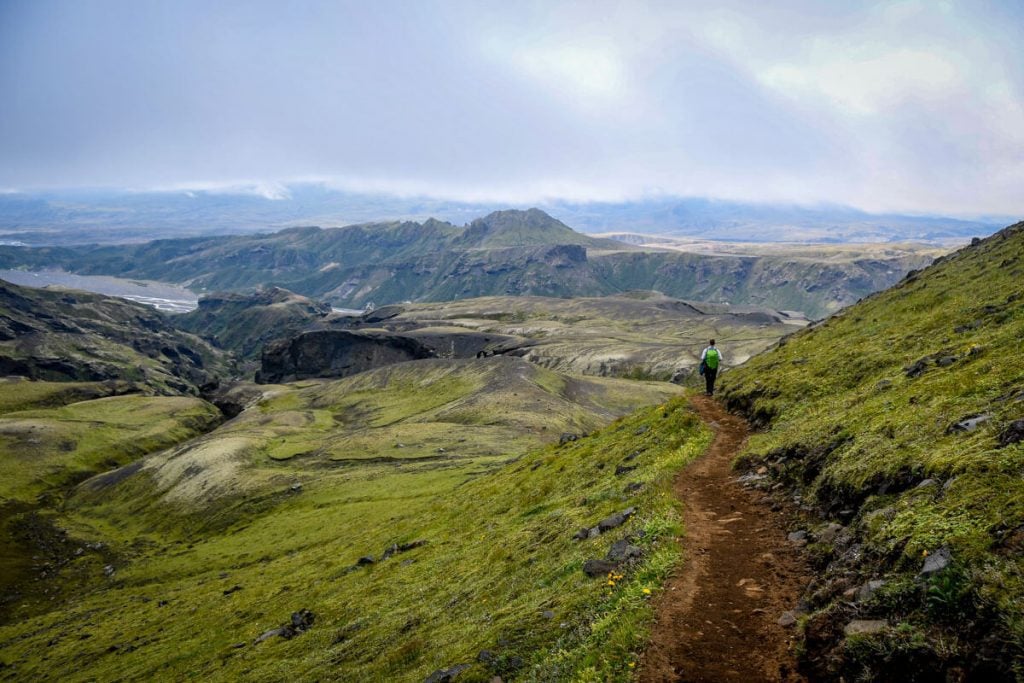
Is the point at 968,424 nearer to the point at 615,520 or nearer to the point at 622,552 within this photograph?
the point at 622,552

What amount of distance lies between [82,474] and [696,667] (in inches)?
7649

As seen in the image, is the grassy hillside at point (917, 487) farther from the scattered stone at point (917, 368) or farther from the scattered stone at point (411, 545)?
the scattered stone at point (411, 545)

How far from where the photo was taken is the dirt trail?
12375mm

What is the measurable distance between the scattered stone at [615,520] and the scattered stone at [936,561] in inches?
483

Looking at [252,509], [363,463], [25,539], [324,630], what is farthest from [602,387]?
[324,630]

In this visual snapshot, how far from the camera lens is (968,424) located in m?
16.9

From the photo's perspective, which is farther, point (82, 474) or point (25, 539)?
point (82, 474)

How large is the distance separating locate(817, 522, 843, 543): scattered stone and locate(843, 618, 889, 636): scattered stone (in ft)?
17.0

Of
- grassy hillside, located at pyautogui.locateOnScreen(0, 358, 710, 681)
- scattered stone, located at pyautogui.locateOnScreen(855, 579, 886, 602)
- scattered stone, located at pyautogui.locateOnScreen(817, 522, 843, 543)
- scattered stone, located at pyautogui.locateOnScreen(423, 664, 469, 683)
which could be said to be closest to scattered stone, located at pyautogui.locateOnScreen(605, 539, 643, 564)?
grassy hillside, located at pyautogui.locateOnScreen(0, 358, 710, 681)

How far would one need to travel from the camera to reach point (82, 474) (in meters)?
157

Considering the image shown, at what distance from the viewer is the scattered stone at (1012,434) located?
14234 mm

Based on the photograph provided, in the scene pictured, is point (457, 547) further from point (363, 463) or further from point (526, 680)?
point (363, 463)

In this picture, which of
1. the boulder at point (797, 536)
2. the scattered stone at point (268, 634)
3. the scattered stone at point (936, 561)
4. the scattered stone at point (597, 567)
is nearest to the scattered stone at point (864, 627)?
the scattered stone at point (936, 561)

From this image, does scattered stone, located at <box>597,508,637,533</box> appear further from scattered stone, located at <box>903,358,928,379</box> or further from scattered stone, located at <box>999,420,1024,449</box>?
scattered stone, located at <box>903,358,928,379</box>
